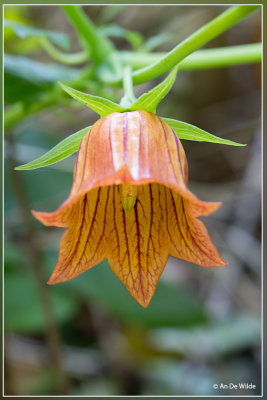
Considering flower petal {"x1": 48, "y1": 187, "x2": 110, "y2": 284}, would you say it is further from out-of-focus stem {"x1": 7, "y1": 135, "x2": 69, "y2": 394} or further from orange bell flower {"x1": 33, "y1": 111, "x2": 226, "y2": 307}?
out-of-focus stem {"x1": 7, "y1": 135, "x2": 69, "y2": 394}

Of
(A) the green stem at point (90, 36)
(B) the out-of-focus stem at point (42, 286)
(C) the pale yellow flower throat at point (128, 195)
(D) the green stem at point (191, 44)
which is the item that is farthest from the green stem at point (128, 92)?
(B) the out-of-focus stem at point (42, 286)

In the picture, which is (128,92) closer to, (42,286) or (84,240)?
(84,240)

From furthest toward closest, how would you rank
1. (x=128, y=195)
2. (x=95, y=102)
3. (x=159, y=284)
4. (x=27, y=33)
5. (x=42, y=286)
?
(x=159, y=284) → (x=42, y=286) → (x=27, y=33) → (x=128, y=195) → (x=95, y=102)

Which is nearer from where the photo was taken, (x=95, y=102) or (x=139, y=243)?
(x=95, y=102)

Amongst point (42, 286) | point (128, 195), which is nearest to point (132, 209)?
point (128, 195)

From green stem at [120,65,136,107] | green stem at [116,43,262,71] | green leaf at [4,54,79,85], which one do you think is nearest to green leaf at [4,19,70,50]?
green leaf at [4,54,79,85]

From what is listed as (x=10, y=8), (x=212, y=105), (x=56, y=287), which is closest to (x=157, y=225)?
(x=56, y=287)

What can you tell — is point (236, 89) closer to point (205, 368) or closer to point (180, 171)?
point (205, 368)

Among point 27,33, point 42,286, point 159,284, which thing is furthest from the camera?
point 159,284
